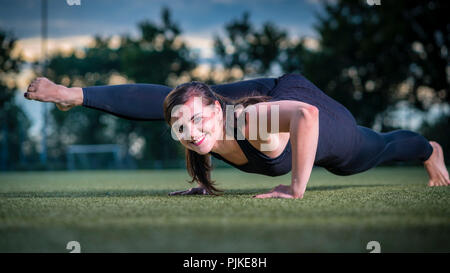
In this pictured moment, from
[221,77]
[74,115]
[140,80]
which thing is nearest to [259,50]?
[221,77]

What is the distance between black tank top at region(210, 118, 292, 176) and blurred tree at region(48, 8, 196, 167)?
14641 millimetres

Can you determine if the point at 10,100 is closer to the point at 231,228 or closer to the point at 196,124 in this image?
the point at 196,124

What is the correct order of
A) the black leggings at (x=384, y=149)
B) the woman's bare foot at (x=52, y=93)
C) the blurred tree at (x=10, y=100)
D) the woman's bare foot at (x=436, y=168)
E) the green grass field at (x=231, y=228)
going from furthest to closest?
the blurred tree at (x=10, y=100), the woman's bare foot at (x=436, y=168), the black leggings at (x=384, y=149), the woman's bare foot at (x=52, y=93), the green grass field at (x=231, y=228)

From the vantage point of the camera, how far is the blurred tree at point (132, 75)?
66.9ft

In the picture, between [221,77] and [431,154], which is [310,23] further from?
[431,154]

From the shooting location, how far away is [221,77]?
21.0 metres

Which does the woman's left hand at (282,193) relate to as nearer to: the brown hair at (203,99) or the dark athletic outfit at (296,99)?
the dark athletic outfit at (296,99)

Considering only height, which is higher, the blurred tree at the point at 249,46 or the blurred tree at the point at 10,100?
the blurred tree at the point at 249,46

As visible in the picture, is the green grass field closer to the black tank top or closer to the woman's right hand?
the black tank top

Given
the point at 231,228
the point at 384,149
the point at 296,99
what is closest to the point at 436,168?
the point at 384,149

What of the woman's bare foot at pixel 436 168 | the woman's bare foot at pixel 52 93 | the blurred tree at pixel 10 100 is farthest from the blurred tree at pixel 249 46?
the woman's bare foot at pixel 52 93

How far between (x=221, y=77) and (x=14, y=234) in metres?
20.1

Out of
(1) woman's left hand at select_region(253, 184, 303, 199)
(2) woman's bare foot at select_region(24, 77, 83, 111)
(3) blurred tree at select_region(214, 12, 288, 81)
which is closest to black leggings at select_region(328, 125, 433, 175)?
(1) woman's left hand at select_region(253, 184, 303, 199)

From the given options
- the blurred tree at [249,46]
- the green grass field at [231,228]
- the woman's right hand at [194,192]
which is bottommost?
the woman's right hand at [194,192]
